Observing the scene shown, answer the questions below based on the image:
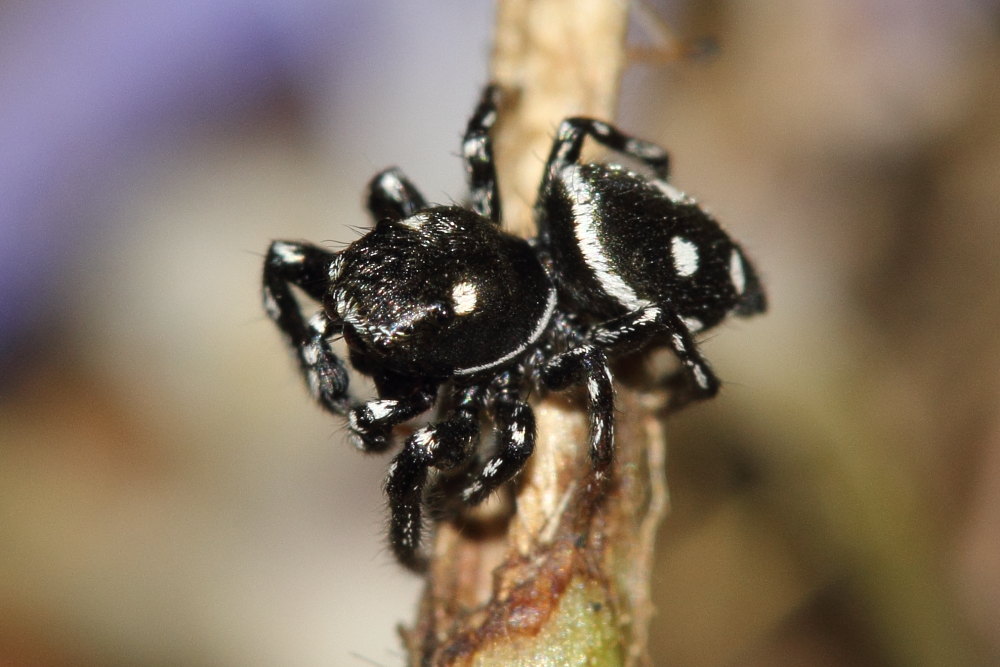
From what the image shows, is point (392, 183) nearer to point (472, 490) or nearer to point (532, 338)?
point (532, 338)

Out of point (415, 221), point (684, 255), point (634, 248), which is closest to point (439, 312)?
point (415, 221)

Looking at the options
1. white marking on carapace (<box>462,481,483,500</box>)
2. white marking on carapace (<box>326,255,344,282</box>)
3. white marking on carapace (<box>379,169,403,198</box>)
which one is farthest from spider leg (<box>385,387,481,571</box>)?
white marking on carapace (<box>379,169,403,198</box>)

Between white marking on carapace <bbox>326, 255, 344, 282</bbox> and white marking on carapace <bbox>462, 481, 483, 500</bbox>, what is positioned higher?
white marking on carapace <bbox>326, 255, 344, 282</bbox>

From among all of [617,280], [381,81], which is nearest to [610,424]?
[617,280]

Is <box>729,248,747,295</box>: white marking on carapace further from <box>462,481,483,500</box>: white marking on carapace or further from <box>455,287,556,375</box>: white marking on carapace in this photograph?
<box>462,481,483,500</box>: white marking on carapace

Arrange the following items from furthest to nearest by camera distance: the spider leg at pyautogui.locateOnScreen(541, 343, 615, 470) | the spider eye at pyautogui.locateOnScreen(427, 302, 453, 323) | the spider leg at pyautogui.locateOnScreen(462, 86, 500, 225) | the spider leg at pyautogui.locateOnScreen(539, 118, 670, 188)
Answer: the spider leg at pyautogui.locateOnScreen(462, 86, 500, 225)
the spider leg at pyautogui.locateOnScreen(539, 118, 670, 188)
the spider eye at pyautogui.locateOnScreen(427, 302, 453, 323)
the spider leg at pyautogui.locateOnScreen(541, 343, 615, 470)

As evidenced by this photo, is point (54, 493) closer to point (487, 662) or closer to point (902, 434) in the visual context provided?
point (487, 662)

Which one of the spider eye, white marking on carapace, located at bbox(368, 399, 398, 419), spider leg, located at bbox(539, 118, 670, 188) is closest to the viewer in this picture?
the spider eye
